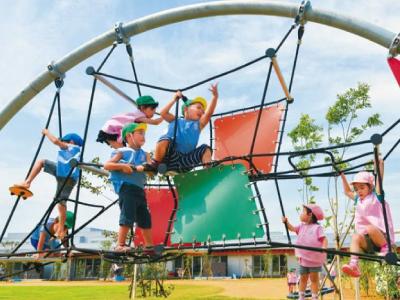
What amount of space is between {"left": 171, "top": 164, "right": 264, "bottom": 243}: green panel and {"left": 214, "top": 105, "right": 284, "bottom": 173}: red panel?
1.80 feet

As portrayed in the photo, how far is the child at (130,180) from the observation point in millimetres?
4668

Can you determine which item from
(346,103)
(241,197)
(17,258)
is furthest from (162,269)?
(241,197)

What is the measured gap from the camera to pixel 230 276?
151 ft

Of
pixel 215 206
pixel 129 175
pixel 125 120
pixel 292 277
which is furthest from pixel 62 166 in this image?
pixel 292 277

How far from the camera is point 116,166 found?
4.60 metres

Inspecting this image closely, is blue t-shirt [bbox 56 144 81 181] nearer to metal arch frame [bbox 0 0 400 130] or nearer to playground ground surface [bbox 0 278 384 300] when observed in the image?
metal arch frame [bbox 0 0 400 130]

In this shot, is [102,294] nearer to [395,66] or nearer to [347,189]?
[347,189]

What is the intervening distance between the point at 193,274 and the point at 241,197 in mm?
44911

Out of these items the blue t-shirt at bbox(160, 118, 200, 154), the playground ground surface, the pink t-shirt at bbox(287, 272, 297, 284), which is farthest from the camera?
the pink t-shirt at bbox(287, 272, 297, 284)

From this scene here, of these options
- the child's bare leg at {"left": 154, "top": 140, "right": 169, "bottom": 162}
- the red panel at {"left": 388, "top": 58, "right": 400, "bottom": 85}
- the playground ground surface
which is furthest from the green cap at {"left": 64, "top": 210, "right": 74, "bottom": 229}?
the playground ground surface

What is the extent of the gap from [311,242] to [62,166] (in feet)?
11.4

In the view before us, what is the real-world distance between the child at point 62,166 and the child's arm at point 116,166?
1.17m

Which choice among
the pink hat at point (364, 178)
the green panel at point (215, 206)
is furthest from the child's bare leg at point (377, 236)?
the green panel at point (215, 206)

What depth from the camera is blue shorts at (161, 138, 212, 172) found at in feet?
15.3
